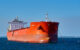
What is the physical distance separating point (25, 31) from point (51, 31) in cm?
894

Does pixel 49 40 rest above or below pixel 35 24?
below

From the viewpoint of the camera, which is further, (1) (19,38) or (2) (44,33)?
(1) (19,38)

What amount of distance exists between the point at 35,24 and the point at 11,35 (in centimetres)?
2181

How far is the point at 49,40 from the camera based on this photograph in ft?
185

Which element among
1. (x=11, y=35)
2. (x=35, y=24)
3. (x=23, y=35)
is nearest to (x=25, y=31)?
(x=23, y=35)

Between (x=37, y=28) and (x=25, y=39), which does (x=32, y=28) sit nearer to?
(x=37, y=28)

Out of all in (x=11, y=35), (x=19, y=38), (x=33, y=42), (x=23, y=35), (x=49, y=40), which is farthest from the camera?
(x=11, y=35)

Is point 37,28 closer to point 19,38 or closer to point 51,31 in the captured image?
point 51,31

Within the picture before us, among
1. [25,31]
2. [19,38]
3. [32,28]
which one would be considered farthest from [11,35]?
[32,28]

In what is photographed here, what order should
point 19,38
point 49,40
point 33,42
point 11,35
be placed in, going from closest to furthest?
point 49,40 → point 33,42 → point 19,38 → point 11,35

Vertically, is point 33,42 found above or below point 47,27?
below

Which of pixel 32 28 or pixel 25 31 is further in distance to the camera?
pixel 25 31

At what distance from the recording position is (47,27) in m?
57.9

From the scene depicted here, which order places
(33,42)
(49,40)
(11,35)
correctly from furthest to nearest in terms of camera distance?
(11,35)
(33,42)
(49,40)
